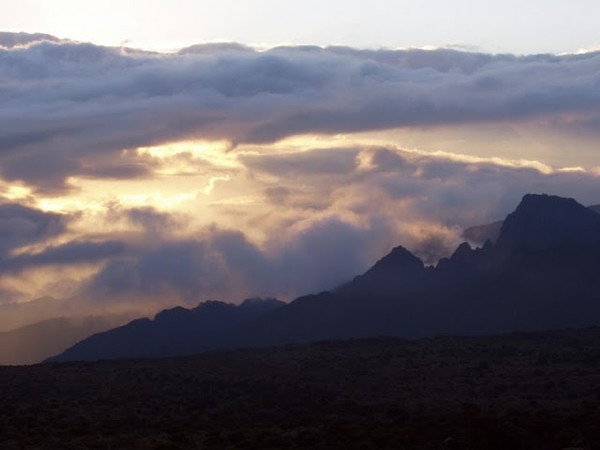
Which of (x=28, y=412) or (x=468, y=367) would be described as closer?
(x=28, y=412)

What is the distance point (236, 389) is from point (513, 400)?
37.1m

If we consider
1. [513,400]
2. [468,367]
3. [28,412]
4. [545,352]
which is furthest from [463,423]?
[545,352]

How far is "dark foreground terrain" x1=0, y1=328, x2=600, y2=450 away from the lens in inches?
3688

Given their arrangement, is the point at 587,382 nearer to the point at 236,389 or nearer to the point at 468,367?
the point at 468,367

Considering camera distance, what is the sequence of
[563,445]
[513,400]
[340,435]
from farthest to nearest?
1. [513,400]
2. [340,435]
3. [563,445]

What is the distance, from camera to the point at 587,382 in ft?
491

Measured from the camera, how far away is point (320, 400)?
458 feet

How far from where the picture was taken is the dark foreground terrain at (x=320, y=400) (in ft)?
307

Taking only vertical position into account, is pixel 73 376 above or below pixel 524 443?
above

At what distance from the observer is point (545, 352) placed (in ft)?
616

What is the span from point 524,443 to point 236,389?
66.8 metres

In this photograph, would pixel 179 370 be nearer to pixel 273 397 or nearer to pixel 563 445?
pixel 273 397

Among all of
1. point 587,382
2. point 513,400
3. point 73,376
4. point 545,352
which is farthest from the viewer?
point 545,352

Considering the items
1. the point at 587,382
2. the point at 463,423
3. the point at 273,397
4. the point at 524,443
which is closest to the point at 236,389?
the point at 273,397
